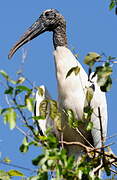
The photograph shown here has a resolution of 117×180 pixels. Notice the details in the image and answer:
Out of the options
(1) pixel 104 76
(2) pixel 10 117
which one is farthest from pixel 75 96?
(2) pixel 10 117

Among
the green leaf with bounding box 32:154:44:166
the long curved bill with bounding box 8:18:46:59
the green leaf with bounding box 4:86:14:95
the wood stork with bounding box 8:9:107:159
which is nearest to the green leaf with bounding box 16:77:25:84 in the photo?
the green leaf with bounding box 4:86:14:95

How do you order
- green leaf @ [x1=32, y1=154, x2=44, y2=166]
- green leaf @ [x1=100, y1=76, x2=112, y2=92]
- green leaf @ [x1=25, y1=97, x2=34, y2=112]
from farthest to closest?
green leaf @ [x1=100, y1=76, x2=112, y2=92], green leaf @ [x1=25, y1=97, x2=34, y2=112], green leaf @ [x1=32, y1=154, x2=44, y2=166]

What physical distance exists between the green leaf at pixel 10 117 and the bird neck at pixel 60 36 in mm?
4030

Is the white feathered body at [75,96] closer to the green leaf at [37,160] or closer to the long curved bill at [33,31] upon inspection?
the long curved bill at [33,31]

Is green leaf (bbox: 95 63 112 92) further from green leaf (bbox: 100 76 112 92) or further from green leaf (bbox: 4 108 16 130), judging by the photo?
green leaf (bbox: 4 108 16 130)

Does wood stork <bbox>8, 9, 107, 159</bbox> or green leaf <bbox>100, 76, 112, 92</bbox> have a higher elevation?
wood stork <bbox>8, 9, 107, 159</bbox>

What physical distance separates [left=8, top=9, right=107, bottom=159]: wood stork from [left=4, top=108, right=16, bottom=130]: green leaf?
3.00 metres

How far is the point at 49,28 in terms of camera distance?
7777 millimetres

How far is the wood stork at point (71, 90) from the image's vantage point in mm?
6699

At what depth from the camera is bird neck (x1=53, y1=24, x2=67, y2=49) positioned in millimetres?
7453

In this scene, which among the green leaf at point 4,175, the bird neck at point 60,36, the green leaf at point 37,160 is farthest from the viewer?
the bird neck at point 60,36

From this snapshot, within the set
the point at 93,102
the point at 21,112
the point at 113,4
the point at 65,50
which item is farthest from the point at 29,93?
the point at 65,50

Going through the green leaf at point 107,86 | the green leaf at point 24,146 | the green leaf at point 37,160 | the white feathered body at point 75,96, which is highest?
the white feathered body at point 75,96

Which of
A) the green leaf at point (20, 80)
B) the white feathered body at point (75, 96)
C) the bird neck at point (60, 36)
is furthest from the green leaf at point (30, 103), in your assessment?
the bird neck at point (60, 36)
